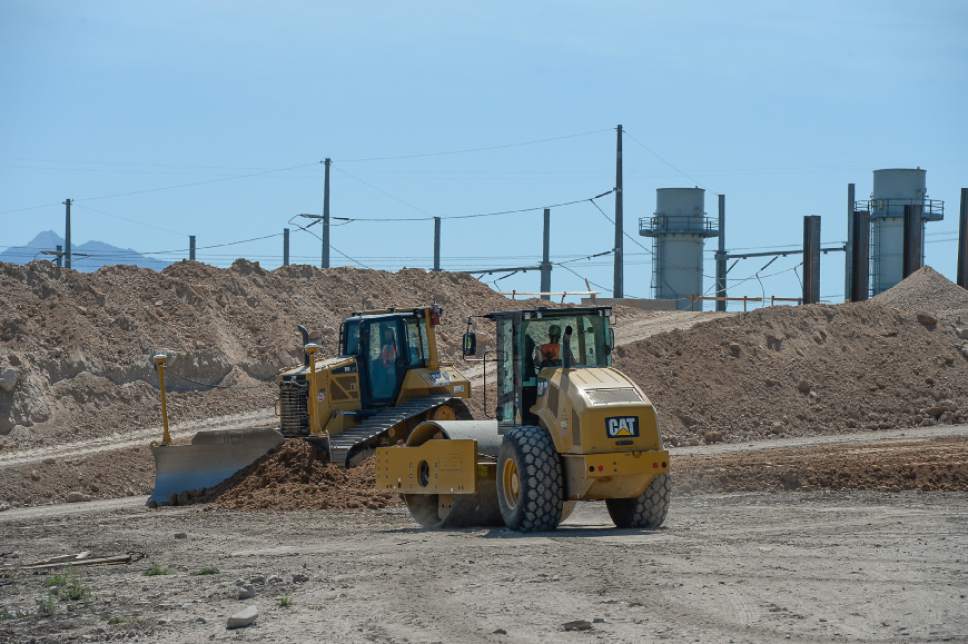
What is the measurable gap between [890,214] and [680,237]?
9.25 metres

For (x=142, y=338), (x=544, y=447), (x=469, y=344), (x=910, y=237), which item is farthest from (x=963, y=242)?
(x=544, y=447)

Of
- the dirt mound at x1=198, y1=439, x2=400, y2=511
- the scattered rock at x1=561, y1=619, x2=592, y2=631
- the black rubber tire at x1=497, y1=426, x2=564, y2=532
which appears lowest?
the dirt mound at x1=198, y1=439, x2=400, y2=511

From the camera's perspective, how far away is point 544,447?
576 inches

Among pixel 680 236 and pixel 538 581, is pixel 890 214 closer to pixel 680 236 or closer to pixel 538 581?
pixel 680 236

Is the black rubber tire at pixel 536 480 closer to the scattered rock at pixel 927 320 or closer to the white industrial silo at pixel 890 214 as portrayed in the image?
the scattered rock at pixel 927 320

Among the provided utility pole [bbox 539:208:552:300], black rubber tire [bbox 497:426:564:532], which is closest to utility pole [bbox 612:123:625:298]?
utility pole [bbox 539:208:552:300]

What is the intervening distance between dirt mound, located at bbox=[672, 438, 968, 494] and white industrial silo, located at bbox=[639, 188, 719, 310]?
38434 millimetres

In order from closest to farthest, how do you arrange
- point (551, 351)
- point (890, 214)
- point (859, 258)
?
point (551, 351) < point (859, 258) < point (890, 214)

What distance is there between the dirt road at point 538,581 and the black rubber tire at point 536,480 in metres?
0.29

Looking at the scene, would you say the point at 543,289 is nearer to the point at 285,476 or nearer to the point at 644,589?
the point at 285,476

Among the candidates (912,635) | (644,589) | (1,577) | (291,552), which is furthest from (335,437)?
(912,635)

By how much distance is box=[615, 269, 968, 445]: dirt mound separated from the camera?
3106 cm

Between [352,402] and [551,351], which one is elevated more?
[551,351]

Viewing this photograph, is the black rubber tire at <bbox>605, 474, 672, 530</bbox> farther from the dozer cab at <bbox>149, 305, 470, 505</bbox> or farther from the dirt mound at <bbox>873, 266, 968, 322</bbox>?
the dirt mound at <bbox>873, 266, 968, 322</bbox>
